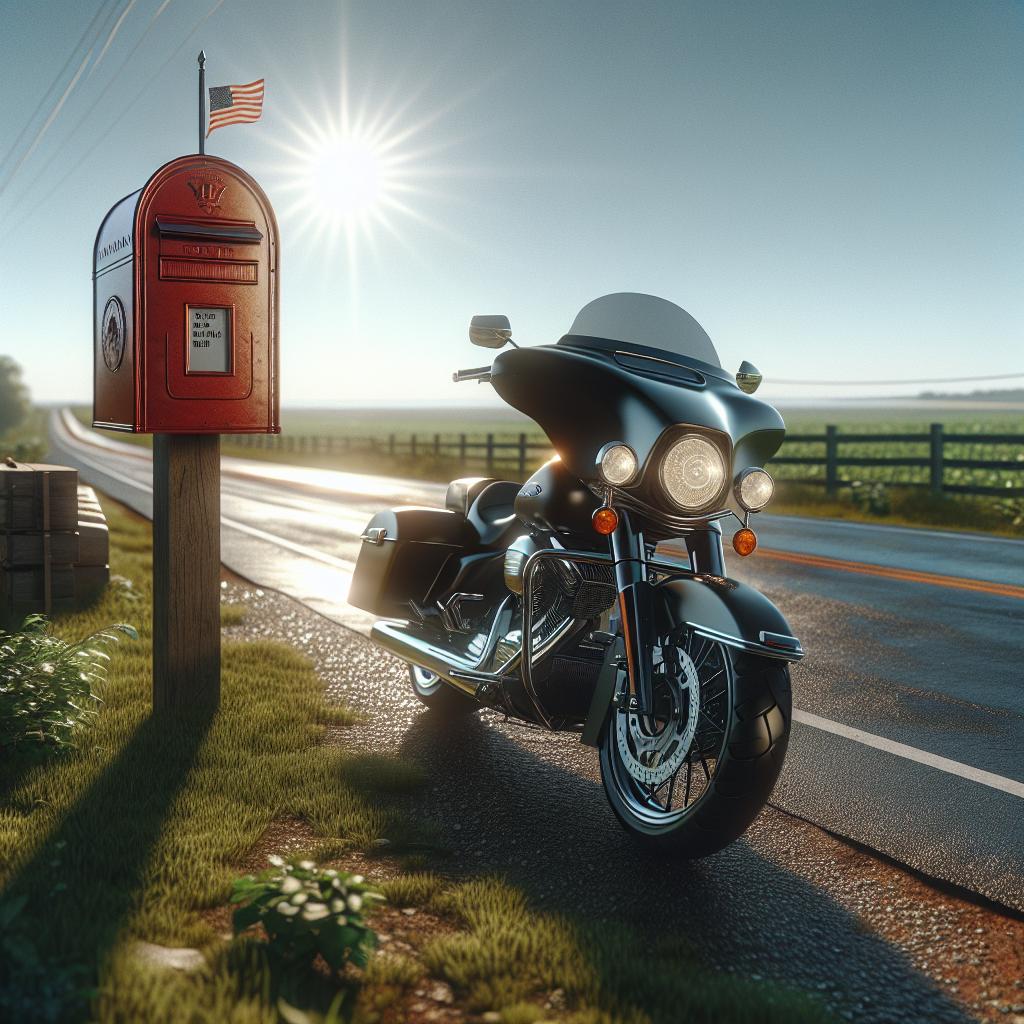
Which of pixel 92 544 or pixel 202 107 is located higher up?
pixel 202 107

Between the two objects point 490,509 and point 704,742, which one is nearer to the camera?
point 704,742

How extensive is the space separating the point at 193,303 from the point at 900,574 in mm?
7659

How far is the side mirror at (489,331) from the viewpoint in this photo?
12.7 ft

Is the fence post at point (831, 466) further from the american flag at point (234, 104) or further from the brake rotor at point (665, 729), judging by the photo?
the brake rotor at point (665, 729)

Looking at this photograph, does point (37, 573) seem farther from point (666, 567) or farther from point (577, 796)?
point (666, 567)

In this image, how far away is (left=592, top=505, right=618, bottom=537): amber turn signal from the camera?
3457 millimetres

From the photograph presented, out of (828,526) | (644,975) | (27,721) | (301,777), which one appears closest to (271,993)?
(644,975)

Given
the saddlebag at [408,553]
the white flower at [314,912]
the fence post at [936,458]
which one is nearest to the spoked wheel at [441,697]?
the saddlebag at [408,553]

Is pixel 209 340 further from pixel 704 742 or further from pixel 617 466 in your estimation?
pixel 704 742

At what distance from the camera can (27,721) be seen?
13.7 feet

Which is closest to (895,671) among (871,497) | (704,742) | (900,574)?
(704,742)

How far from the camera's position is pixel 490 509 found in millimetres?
5000

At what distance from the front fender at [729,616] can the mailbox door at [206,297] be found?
2123 millimetres

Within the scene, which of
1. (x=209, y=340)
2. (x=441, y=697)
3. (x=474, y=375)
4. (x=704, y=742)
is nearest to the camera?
(x=704, y=742)
